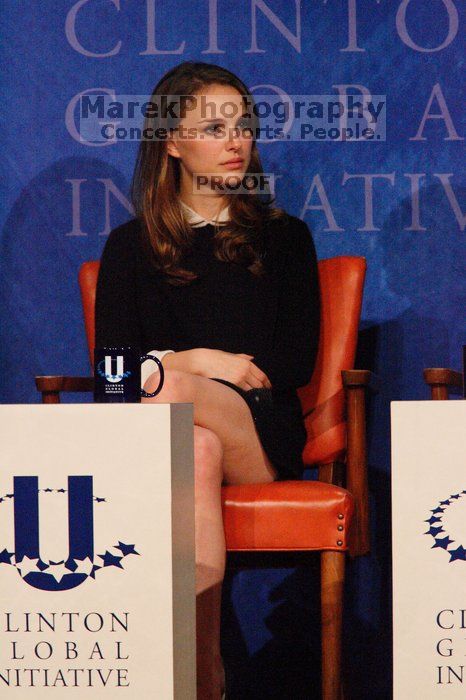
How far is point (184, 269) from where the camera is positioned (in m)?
2.46

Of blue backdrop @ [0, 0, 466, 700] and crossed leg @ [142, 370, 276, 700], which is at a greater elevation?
blue backdrop @ [0, 0, 466, 700]

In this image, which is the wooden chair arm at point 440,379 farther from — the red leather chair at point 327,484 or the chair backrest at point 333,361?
the chair backrest at point 333,361

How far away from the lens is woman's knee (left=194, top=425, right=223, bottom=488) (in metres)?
1.86

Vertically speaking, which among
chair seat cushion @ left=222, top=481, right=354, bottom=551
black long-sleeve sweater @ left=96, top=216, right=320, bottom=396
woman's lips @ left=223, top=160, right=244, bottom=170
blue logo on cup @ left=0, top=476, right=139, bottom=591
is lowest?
chair seat cushion @ left=222, top=481, right=354, bottom=551

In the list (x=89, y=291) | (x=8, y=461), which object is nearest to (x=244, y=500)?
(x=8, y=461)

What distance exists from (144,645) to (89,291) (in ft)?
4.17

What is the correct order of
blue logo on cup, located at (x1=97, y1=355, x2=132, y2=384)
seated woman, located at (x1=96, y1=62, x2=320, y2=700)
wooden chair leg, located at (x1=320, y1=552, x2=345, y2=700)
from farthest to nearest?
seated woman, located at (x1=96, y1=62, x2=320, y2=700)
wooden chair leg, located at (x1=320, y1=552, x2=345, y2=700)
blue logo on cup, located at (x1=97, y1=355, x2=132, y2=384)

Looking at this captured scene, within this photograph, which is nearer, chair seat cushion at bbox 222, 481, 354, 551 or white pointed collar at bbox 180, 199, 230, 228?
chair seat cushion at bbox 222, 481, 354, 551

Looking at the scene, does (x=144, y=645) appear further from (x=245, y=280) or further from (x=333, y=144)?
(x=333, y=144)

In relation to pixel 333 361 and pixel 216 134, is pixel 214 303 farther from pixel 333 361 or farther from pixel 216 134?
pixel 216 134

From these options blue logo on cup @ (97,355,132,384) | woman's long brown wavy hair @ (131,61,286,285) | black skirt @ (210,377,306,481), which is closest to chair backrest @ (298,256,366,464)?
black skirt @ (210,377,306,481)

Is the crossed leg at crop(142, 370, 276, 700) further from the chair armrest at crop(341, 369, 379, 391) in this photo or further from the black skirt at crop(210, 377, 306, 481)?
the chair armrest at crop(341, 369, 379, 391)

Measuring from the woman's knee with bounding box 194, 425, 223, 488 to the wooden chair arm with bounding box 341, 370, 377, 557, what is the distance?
1.22ft

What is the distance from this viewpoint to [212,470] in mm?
1885
